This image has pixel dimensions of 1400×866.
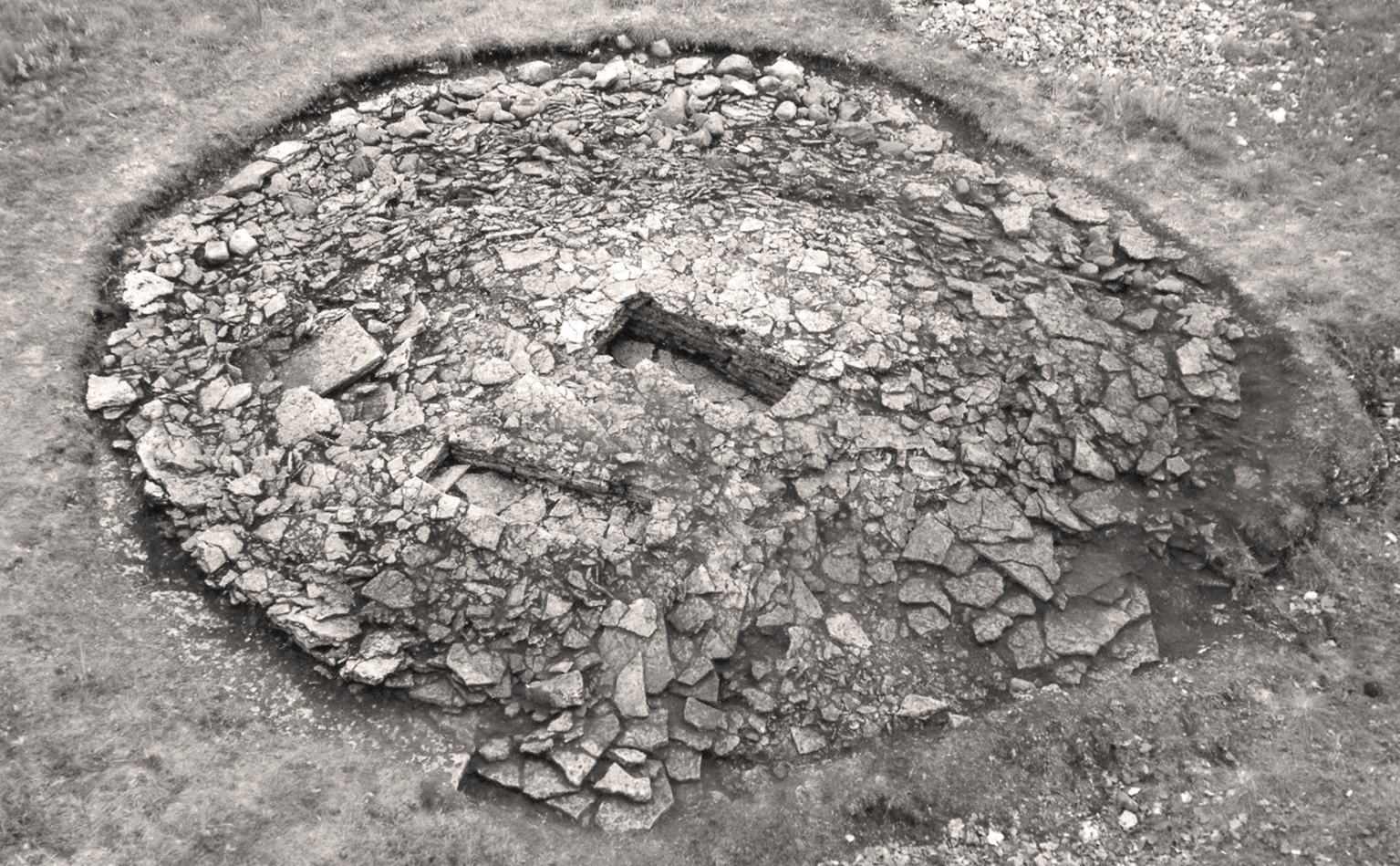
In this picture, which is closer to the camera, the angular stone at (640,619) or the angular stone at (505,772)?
the angular stone at (505,772)

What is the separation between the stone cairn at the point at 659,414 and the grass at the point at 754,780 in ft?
1.52

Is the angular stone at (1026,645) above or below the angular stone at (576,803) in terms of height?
above

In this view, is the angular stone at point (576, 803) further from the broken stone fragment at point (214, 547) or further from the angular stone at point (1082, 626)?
the angular stone at point (1082, 626)

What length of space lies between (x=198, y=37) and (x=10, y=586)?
8672 mm

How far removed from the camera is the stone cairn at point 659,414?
725 cm

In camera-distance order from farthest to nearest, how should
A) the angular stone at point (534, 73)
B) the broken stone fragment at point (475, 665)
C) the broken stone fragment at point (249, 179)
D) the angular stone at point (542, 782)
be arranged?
the angular stone at point (534, 73) < the broken stone fragment at point (249, 179) < the broken stone fragment at point (475, 665) < the angular stone at point (542, 782)

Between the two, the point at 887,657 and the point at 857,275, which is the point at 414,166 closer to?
the point at 857,275

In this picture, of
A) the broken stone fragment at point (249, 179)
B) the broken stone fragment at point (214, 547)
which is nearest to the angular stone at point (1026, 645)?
the broken stone fragment at point (214, 547)

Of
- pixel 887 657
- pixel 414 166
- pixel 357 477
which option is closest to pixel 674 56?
pixel 414 166

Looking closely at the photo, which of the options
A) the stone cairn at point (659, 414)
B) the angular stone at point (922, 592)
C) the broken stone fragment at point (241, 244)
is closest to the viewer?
the stone cairn at point (659, 414)

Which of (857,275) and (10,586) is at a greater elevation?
(857,275)

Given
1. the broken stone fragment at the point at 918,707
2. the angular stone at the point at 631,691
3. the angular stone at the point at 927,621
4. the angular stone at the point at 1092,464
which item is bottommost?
the angular stone at the point at 631,691

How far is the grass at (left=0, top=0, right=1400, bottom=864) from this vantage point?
6.28 m

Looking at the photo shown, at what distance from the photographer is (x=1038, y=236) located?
10.5 metres
